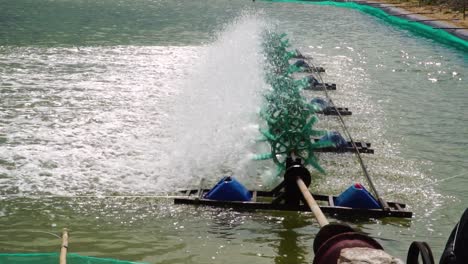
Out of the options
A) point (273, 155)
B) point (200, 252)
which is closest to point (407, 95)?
point (273, 155)

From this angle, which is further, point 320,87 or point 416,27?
point 416,27

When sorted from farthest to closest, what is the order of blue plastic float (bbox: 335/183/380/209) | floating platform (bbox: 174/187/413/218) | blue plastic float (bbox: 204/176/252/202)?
blue plastic float (bbox: 204/176/252/202) → blue plastic float (bbox: 335/183/380/209) → floating platform (bbox: 174/187/413/218)

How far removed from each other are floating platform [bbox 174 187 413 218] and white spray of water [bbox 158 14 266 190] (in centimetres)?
127

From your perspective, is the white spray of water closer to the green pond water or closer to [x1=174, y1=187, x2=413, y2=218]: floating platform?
the green pond water

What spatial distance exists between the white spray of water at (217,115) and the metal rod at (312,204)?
2.45 metres

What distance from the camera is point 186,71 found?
59.3 feet

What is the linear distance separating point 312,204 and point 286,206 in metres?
1.19

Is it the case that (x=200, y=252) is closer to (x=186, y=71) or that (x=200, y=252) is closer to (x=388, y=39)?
(x=186, y=71)

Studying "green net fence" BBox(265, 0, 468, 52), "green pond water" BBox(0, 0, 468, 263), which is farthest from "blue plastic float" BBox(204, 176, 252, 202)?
"green net fence" BBox(265, 0, 468, 52)

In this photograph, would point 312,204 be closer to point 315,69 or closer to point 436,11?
point 315,69

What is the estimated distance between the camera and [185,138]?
37.4 feet

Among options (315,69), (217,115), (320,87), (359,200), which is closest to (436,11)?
(315,69)

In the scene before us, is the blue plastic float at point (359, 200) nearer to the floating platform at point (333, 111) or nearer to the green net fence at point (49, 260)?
the green net fence at point (49, 260)

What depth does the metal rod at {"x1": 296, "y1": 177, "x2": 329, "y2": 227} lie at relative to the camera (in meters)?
5.98
